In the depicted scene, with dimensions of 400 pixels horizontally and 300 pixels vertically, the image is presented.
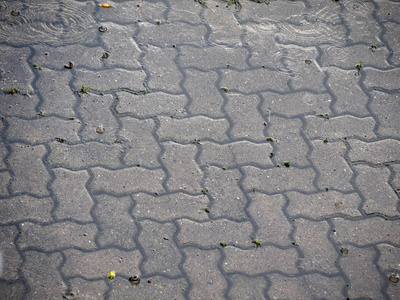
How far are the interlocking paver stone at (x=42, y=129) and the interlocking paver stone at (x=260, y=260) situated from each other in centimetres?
134

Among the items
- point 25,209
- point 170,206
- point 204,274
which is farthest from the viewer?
point 170,206

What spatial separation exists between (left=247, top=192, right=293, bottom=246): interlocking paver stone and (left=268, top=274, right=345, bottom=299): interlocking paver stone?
24 centimetres

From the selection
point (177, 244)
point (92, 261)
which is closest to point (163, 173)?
point (177, 244)

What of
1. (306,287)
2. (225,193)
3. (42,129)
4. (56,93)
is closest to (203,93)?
(225,193)

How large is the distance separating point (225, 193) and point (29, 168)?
1.32m

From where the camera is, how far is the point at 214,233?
9.86ft

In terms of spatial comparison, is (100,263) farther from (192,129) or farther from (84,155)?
(192,129)

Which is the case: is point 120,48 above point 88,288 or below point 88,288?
above

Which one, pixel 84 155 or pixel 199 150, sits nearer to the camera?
pixel 84 155

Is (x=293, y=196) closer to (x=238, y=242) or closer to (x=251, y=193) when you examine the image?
(x=251, y=193)

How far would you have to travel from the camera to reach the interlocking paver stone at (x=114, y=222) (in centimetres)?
292

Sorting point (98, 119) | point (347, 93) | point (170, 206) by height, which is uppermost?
point (347, 93)

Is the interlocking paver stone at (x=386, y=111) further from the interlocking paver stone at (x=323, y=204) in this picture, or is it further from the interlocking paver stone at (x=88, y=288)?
A: the interlocking paver stone at (x=88, y=288)

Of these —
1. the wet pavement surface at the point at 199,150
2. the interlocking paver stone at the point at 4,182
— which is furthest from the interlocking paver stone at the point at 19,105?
the interlocking paver stone at the point at 4,182
